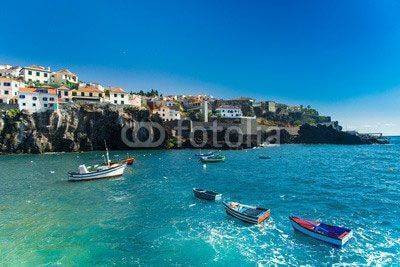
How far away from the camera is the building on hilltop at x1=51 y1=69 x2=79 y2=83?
5689 inches

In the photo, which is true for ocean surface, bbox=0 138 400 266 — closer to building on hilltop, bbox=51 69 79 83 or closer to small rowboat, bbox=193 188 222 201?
small rowboat, bbox=193 188 222 201

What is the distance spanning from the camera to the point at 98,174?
200 ft

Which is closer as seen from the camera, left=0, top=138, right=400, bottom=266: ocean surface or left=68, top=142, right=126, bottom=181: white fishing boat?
left=0, top=138, right=400, bottom=266: ocean surface

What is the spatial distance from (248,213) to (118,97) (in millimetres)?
106585

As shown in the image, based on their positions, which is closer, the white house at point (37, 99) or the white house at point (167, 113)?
the white house at point (37, 99)

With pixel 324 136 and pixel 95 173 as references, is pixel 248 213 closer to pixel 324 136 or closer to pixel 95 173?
pixel 95 173

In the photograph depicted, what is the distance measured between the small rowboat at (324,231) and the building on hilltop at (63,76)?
139 m

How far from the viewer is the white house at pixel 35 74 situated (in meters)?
139

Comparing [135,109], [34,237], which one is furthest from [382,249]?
[135,109]

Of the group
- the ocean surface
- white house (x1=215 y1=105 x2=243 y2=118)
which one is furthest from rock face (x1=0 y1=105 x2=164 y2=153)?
white house (x1=215 y1=105 x2=243 y2=118)

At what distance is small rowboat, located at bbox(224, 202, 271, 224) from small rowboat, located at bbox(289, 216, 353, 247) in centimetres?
371

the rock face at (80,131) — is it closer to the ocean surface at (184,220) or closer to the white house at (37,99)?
the white house at (37,99)

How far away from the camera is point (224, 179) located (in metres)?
61.5

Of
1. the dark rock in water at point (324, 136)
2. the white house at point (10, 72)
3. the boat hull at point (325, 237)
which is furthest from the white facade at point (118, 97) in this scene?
the boat hull at point (325, 237)
